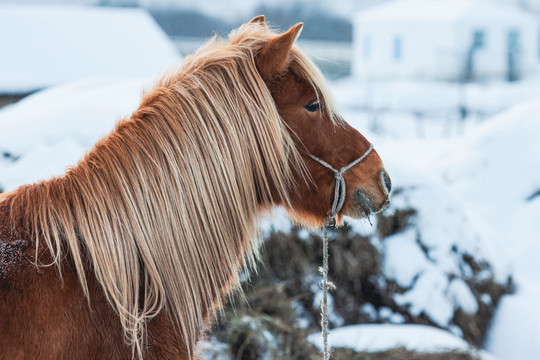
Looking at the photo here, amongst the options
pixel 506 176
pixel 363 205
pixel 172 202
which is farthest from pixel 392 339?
pixel 506 176

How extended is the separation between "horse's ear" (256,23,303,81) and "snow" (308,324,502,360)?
2.26 metres

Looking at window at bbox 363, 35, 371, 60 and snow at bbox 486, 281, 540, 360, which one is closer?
snow at bbox 486, 281, 540, 360

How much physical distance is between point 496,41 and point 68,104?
108 ft

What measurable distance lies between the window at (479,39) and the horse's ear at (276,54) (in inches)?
1316

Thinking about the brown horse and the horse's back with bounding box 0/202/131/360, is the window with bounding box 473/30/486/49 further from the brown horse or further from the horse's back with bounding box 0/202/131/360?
the horse's back with bounding box 0/202/131/360

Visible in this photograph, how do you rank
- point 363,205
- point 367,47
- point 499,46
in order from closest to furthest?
point 363,205, point 499,46, point 367,47

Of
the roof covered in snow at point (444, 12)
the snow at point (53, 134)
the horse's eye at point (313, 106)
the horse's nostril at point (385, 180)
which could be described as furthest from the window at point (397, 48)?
the horse's eye at point (313, 106)

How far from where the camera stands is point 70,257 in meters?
1.51

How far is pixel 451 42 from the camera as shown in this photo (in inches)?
1244

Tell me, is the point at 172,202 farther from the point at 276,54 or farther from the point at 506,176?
the point at 506,176

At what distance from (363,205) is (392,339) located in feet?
6.73

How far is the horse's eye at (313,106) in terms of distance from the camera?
1813 millimetres

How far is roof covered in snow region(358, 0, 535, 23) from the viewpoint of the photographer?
3212 cm

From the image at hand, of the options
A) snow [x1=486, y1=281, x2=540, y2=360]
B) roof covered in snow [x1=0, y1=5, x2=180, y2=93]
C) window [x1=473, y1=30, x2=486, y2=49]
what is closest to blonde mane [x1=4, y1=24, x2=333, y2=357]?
snow [x1=486, y1=281, x2=540, y2=360]
